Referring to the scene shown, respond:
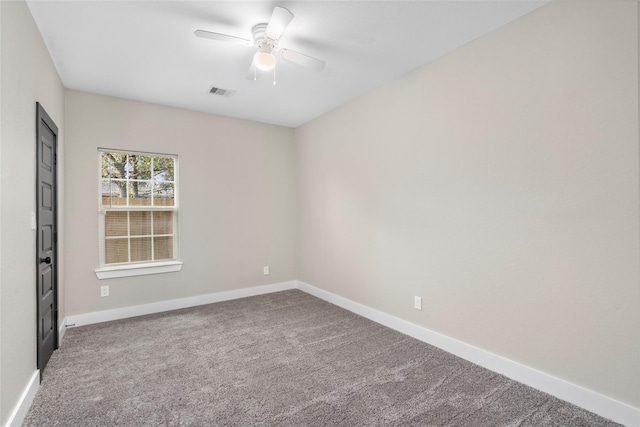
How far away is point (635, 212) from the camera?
181 cm

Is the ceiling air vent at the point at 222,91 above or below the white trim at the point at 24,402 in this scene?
above

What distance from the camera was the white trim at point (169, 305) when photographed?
357 centimetres

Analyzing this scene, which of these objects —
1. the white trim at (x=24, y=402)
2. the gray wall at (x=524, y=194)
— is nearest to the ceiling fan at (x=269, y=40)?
the gray wall at (x=524, y=194)

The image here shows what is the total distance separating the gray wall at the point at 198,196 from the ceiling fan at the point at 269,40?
2.11m

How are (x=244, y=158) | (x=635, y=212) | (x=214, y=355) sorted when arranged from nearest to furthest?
1. (x=635, y=212)
2. (x=214, y=355)
3. (x=244, y=158)

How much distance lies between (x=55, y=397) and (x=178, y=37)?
2.78m

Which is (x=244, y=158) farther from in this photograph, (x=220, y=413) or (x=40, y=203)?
(x=220, y=413)

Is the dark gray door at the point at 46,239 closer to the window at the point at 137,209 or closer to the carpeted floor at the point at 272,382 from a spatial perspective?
the carpeted floor at the point at 272,382

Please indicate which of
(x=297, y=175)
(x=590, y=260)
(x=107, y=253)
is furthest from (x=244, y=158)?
(x=590, y=260)

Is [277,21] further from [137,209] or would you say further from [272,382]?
[137,209]

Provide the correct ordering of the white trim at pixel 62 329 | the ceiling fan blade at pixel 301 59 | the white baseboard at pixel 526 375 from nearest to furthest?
1. the white baseboard at pixel 526 375
2. the ceiling fan blade at pixel 301 59
3. the white trim at pixel 62 329

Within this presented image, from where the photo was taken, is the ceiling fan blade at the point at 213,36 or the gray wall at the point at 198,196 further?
the gray wall at the point at 198,196

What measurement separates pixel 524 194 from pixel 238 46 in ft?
8.35

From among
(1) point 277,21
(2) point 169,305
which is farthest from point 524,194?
(2) point 169,305
